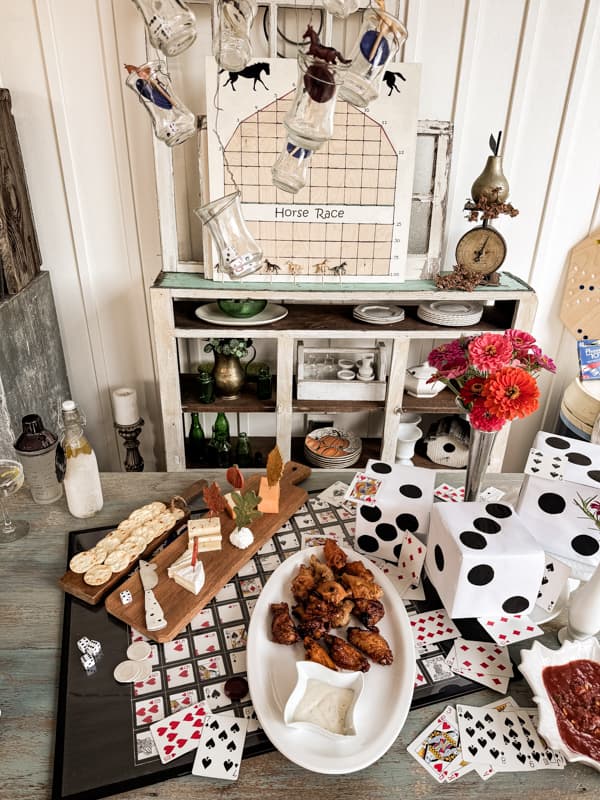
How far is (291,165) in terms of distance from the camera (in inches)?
38.8

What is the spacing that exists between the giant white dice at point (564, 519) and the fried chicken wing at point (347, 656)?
501 mm

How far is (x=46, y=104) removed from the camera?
214 centimetres

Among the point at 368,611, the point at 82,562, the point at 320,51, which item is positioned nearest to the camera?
the point at 320,51

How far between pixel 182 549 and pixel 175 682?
14.3 inches

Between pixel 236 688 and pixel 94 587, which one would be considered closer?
pixel 236 688

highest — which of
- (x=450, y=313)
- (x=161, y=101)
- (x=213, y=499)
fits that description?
(x=161, y=101)

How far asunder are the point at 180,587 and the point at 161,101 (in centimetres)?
103

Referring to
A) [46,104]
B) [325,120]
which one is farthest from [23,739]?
[46,104]

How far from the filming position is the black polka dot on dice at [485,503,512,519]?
1258mm

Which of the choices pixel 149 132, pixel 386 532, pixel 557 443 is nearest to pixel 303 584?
pixel 386 532

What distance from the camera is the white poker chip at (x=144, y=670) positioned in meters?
1.13

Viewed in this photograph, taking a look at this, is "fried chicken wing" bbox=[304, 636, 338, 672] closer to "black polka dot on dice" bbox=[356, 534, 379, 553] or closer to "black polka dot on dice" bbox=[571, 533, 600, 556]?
"black polka dot on dice" bbox=[356, 534, 379, 553]

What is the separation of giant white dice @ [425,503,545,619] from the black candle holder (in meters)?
1.65

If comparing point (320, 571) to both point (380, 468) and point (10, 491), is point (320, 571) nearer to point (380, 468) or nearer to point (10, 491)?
point (380, 468)
